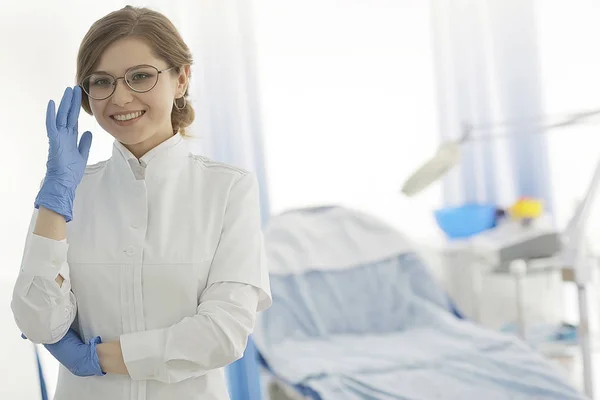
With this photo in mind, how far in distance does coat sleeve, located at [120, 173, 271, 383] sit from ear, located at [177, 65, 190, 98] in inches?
8.7

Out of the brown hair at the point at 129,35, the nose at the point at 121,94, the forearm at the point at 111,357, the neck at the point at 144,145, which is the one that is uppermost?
the brown hair at the point at 129,35

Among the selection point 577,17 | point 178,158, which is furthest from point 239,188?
point 577,17

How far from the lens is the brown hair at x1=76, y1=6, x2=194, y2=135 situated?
1225 mm

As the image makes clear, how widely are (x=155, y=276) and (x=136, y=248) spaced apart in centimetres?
6

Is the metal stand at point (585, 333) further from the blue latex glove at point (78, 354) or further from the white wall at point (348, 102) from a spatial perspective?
the white wall at point (348, 102)

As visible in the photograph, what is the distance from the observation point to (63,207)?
1148mm

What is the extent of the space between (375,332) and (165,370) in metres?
2.20

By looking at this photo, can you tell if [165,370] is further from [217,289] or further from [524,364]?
[524,364]

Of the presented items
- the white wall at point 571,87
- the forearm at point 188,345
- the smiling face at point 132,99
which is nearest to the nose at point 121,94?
the smiling face at point 132,99

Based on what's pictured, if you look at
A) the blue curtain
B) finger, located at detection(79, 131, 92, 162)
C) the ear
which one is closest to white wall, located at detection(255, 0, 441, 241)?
the blue curtain

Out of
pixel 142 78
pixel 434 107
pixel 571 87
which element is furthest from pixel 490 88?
pixel 142 78

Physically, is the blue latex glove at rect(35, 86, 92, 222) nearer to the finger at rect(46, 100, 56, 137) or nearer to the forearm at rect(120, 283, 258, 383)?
the finger at rect(46, 100, 56, 137)

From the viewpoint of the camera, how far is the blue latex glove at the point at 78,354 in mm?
1171

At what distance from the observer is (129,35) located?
1.23m
